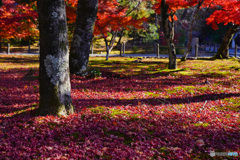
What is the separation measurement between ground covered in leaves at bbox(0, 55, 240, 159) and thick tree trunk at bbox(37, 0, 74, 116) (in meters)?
0.43

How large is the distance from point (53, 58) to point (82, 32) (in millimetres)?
6944

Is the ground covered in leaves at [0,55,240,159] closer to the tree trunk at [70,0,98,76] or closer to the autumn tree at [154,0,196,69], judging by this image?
the tree trunk at [70,0,98,76]

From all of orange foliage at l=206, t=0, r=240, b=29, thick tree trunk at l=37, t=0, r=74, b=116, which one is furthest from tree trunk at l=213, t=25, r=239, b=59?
thick tree trunk at l=37, t=0, r=74, b=116

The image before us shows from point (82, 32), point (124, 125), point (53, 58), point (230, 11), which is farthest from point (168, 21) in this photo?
point (53, 58)

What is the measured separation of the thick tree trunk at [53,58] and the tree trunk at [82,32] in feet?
21.3

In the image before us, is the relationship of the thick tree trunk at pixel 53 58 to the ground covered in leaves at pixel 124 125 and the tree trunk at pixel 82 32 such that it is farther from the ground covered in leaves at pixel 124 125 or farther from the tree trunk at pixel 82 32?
the tree trunk at pixel 82 32

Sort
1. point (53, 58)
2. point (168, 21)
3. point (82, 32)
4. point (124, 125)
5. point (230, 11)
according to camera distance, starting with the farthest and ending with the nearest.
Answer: point (230, 11), point (168, 21), point (82, 32), point (124, 125), point (53, 58)

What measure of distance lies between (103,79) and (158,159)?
858 centimetres

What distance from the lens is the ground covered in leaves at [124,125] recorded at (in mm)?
4270

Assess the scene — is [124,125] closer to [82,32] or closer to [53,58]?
[53,58]

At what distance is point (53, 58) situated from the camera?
526 cm

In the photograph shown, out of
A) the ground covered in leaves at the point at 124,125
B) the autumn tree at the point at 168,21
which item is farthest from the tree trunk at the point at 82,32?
the autumn tree at the point at 168,21

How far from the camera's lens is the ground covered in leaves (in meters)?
4.27

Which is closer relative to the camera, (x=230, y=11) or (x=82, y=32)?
(x=82, y=32)
